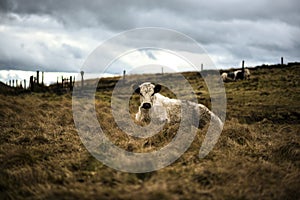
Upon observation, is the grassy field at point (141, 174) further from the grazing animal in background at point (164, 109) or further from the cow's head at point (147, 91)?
the cow's head at point (147, 91)

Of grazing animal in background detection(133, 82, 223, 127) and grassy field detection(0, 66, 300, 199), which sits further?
grazing animal in background detection(133, 82, 223, 127)

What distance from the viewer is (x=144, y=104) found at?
10.3 m

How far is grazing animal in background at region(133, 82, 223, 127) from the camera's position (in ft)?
31.9

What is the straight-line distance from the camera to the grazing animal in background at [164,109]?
973cm

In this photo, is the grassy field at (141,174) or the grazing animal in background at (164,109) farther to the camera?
the grazing animal in background at (164,109)

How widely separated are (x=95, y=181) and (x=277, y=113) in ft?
46.6

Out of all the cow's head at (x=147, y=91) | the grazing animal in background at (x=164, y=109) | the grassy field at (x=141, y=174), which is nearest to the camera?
the grassy field at (x=141, y=174)

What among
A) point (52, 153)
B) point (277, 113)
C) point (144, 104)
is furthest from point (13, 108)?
point (277, 113)

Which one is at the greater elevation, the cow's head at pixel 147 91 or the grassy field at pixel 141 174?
the cow's head at pixel 147 91

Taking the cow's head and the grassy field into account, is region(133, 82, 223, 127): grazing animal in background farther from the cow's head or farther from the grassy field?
the grassy field

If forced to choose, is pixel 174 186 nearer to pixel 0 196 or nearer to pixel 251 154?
pixel 0 196

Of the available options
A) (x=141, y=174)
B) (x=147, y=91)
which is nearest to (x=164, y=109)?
(x=147, y=91)

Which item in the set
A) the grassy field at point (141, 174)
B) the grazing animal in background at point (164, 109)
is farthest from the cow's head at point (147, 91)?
the grassy field at point (141, 174)

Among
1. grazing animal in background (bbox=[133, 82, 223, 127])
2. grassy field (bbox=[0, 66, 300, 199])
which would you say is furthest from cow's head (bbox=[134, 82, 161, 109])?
grassy field (bbox=[0, 66, 300, 199])
